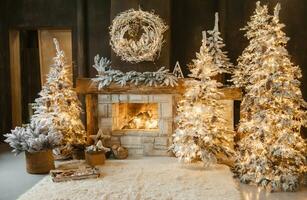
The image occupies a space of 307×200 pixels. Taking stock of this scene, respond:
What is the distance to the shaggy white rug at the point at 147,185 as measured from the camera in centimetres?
429

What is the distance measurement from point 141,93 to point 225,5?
226 cm

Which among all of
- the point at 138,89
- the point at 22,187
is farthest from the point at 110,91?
the point at 22,187

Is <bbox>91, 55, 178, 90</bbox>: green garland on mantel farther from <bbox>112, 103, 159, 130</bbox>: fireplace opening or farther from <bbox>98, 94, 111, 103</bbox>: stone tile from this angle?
<bbox>112, 103, 159, 130</bbox>: fireplace opening

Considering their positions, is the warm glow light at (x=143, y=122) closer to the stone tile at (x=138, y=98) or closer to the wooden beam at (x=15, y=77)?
the stone tile at (x=138, y=98)

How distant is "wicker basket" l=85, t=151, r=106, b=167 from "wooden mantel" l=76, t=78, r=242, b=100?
42.0 inches

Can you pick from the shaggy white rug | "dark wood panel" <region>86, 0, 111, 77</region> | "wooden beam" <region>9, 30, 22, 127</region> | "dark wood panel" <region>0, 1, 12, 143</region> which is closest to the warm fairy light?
the shaggy white rug

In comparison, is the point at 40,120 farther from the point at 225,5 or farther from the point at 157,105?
the point at 225,5

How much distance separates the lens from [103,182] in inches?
187

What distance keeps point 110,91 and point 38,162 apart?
162 cm

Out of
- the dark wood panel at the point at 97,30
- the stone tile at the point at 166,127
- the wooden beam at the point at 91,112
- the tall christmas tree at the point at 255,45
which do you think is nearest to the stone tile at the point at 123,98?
the wooden beam at the point at 91,112

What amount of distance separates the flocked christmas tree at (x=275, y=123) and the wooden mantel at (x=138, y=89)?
45.2 inches

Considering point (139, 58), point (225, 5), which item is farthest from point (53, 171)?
point (225, 5)

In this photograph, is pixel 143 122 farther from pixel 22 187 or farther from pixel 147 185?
pixel 22 187

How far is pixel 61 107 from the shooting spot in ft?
20.1
